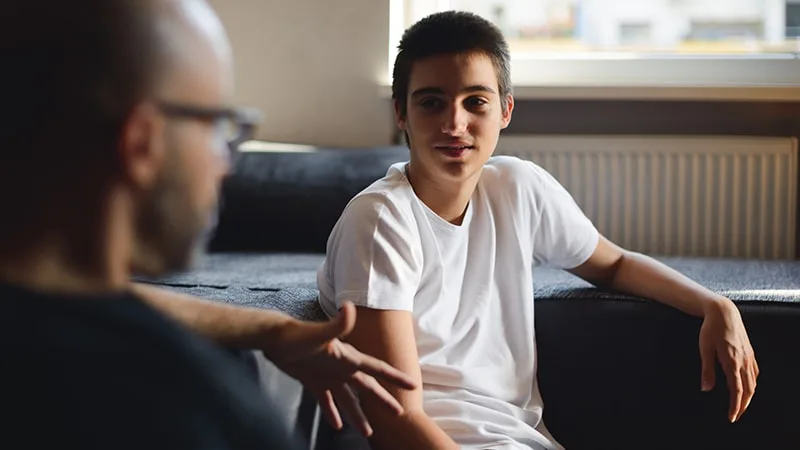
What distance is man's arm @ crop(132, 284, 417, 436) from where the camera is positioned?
110cm

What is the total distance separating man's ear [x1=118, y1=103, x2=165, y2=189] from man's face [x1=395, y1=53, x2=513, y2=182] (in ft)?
3.09

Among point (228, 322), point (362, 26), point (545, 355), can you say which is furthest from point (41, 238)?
point (362, 26)

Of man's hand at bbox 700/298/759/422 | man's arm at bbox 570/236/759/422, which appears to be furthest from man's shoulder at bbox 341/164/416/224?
man's hand at bbox 700/298/759/422

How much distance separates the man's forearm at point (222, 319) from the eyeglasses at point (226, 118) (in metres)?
0.29

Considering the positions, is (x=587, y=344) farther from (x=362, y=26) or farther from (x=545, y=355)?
(x=362, y=26)

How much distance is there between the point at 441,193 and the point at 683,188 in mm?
1440

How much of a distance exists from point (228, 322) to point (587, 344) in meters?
0.88

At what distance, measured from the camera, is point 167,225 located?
29.4 inches

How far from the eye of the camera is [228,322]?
1.12 metres

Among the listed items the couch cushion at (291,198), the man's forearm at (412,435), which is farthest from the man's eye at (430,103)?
the couch cushion at (291,198)

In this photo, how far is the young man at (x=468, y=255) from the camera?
1556 millimetres

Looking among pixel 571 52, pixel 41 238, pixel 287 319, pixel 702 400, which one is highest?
pixel 571 52

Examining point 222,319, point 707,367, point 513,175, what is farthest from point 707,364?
point 222,319

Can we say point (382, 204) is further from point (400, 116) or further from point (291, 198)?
point (291, 198)
